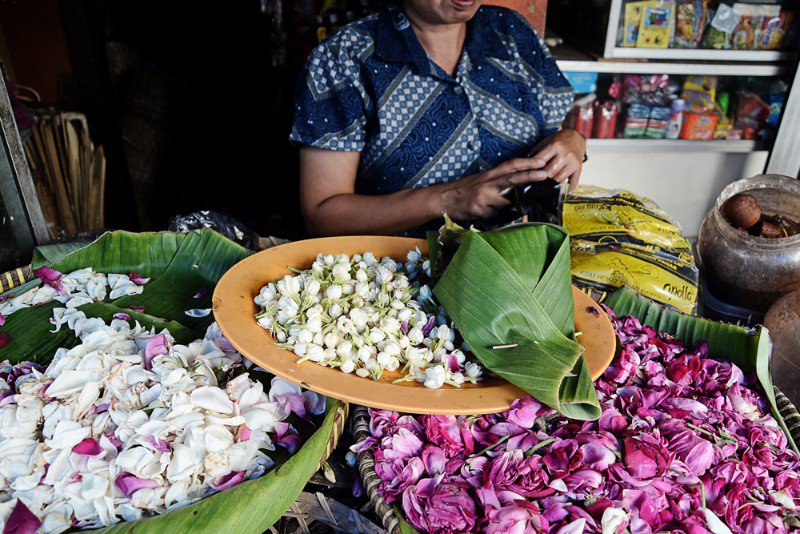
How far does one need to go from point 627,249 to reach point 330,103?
889 millimetres

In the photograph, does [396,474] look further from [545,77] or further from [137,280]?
[545,77]

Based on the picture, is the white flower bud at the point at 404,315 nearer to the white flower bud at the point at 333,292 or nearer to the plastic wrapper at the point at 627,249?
the white flower bud at the point at 333,292

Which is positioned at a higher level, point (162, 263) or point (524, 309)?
point (524, 309)

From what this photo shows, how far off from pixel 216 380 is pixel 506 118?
3.97 ft

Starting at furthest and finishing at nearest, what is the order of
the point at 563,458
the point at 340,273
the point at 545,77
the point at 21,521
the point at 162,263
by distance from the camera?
1. the point at 545,77
2. the point at 162,263
3. the point at 340,273
4. the point at 563,458
5. the point at 21,521

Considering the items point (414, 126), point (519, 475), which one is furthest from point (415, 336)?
point (414, 126)

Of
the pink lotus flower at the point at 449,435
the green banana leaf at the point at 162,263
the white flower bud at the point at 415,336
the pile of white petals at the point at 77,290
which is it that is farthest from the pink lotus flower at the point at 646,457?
the pile of white petals at the point at 77,290

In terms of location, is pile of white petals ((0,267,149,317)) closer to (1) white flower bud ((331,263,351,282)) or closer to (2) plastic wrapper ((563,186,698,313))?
(1) white flower bud ((331,263,351,282))

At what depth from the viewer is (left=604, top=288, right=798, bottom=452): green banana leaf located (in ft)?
3.62

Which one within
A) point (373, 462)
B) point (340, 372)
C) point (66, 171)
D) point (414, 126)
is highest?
point (414, 126)

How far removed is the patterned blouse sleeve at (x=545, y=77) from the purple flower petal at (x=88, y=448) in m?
1.60

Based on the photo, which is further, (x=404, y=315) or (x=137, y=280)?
(x=137, y=280)

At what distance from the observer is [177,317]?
1.25 metres

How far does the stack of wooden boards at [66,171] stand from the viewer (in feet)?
9.30
